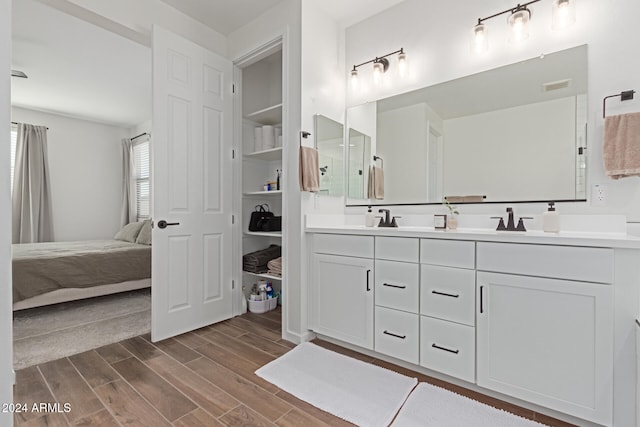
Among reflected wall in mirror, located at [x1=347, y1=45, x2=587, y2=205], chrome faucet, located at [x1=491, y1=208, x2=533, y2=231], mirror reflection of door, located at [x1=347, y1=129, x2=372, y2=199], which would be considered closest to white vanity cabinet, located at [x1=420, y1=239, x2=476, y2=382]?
chrome faucet, located at [x1=491, y1=208, x2=533, y2=231]

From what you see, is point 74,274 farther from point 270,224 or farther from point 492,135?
point 492,135

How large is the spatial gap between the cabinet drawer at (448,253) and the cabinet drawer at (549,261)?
54mm

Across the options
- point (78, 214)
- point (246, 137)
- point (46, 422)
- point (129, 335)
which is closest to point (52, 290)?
point (129, 335)

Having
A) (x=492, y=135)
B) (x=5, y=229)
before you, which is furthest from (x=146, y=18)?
(x=492, y=135)

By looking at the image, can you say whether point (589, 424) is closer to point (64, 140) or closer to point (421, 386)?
Answer: point (421, 386)

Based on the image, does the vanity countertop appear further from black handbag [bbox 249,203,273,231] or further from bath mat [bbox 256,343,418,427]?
black handbag [bbox 249,203,273,231]

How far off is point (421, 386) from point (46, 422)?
1.90 metres

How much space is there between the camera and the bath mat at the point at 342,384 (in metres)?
1.57

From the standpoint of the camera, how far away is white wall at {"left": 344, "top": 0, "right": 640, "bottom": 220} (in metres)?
1.71

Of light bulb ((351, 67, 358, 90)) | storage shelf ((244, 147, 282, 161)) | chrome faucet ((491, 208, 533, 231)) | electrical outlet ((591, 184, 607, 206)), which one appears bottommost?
chrome faucet ((491, 208, 533, 231))

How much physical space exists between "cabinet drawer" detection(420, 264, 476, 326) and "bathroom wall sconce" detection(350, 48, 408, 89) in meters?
1.64

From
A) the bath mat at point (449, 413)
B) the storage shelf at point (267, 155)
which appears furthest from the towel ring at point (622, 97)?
the storage shelf at point (267, 155)

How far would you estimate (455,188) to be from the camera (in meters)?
2.26

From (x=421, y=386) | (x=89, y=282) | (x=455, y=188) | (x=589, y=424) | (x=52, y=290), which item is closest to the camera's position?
(x=589, y=424)
